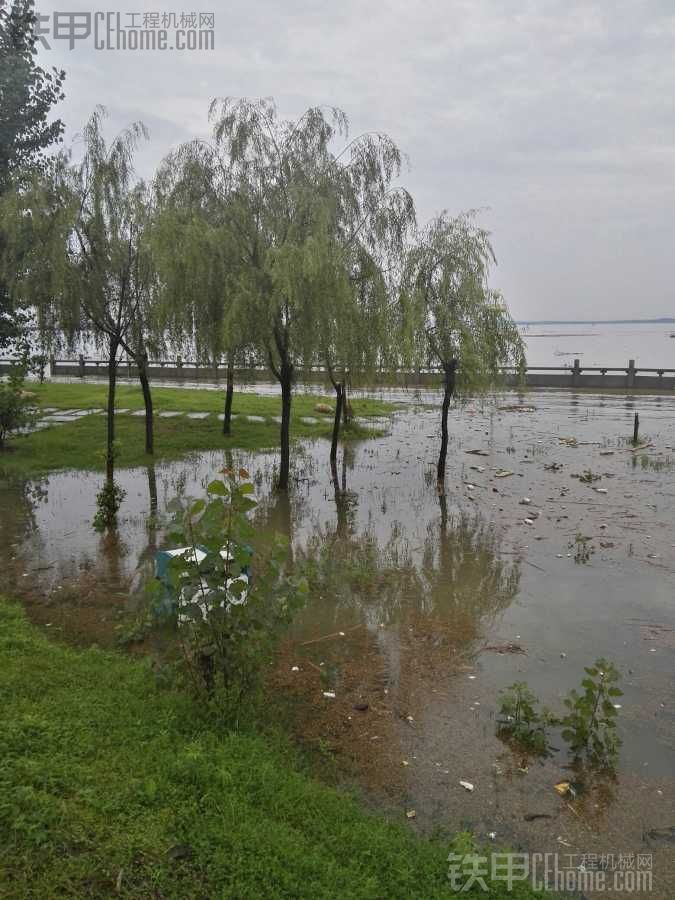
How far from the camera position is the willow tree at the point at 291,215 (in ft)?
37.1

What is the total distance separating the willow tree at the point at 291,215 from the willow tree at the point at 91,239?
1904mm

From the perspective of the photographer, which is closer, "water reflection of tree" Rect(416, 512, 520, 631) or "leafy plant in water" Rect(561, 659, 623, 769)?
"leafy plant in water" Rect(561, 659, 623, 769)

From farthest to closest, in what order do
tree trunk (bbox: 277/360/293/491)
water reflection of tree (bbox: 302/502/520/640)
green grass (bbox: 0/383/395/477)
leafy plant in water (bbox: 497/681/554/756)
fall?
green grass (bbox: 0/383/395/477) < tree trunk (bbox: 277/360/293/491) < water reflection of tree (bbox: 302/502/520/640) < leafy plant in water (bbox: 497/681/554/756)

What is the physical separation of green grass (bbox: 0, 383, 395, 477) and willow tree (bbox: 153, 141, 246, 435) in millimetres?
2983

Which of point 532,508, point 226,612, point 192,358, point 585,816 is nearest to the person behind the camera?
point 585,816

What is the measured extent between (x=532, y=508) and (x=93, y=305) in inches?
355

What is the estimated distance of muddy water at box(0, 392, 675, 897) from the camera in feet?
14.1

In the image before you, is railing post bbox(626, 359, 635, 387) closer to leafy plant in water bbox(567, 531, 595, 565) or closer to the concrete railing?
the concrete railing

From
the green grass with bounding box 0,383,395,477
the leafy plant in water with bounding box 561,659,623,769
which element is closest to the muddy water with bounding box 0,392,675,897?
the leafy plant in water with bounding box 561,659,623,769

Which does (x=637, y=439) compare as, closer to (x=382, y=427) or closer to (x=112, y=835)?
(x=382, y=427)

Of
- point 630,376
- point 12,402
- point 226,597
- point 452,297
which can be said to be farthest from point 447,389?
point 630,376

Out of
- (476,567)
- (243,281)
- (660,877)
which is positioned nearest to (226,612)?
(660,877)

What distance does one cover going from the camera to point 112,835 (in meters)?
3.23

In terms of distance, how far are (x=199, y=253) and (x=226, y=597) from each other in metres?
8.61
